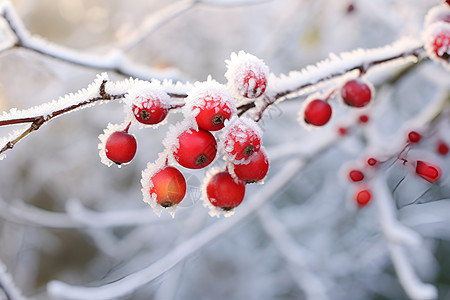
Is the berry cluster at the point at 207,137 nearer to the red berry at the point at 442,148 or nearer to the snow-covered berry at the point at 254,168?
the snow-covered berry at the point at 254,168

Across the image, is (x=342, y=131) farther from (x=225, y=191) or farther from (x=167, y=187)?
(x=167, y=187)

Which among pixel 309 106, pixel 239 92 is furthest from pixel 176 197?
pixel 309 106

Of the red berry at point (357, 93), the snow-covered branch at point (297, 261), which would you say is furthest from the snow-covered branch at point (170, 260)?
the red berry at point (357, 93)

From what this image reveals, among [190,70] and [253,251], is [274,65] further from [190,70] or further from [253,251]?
[253,251]

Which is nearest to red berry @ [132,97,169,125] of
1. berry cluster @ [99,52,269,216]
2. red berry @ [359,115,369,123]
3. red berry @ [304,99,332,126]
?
berry cluster @ [99,52,269,216]

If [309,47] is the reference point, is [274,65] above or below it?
below

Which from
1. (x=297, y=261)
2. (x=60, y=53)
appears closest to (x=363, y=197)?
(x=297, y=261)
